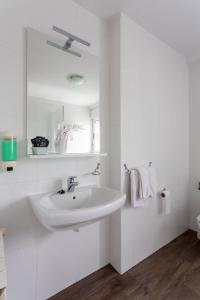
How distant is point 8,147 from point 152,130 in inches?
56.6

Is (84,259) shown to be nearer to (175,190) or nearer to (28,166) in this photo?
(28,166)

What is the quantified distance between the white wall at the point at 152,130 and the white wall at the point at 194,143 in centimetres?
7

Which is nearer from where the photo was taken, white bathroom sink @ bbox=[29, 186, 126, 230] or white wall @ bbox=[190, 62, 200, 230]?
white bathroom sink @ bbox=[29, 186, 126, 230]

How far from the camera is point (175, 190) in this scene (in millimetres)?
2293

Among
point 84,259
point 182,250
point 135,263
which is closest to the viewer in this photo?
point 84,259

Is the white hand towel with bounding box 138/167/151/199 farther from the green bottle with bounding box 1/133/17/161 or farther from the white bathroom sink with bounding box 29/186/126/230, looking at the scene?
the green bottle with bounding box 1/133/17/161

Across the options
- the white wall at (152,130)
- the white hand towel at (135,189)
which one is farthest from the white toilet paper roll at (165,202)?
the white hand towel at (135,189)

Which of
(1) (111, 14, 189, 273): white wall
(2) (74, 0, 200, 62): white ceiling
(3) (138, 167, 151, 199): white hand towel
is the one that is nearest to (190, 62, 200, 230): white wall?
(1) (111, 14, 189, 273): white wall

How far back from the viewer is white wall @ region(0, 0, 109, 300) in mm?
1203

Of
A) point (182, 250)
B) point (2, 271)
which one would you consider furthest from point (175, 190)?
point (2, 271)

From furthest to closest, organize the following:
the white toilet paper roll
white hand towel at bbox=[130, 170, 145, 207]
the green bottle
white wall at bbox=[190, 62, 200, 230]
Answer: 1. white wall at bbox=[190, 62, 200, 230]
2. the white toilet paper roll
3. white hand towel at bbox=[130, 170, 145, 207]
4. the green bottle

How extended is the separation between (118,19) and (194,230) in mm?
2775

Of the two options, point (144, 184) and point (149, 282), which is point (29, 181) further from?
point (149, 282)

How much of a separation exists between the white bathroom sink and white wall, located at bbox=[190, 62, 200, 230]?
1658mm
